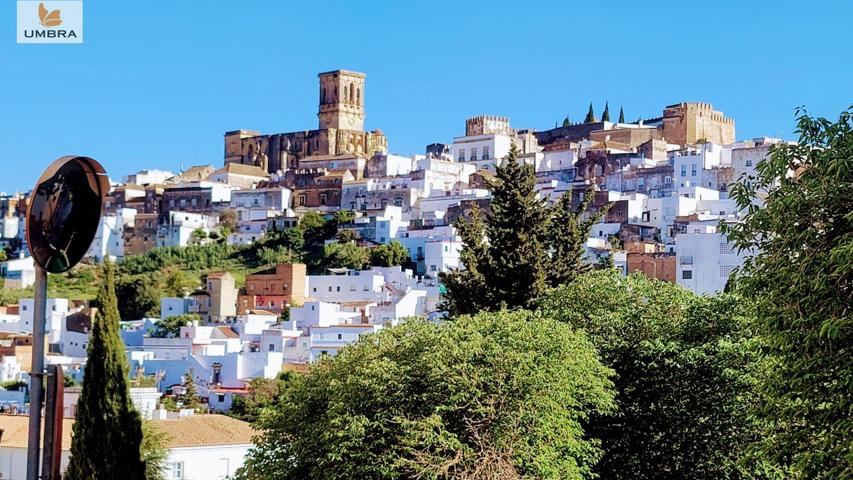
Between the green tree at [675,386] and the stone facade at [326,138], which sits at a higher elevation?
the stone facade at [326,138]

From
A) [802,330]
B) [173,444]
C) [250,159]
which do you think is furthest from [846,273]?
[250,159]

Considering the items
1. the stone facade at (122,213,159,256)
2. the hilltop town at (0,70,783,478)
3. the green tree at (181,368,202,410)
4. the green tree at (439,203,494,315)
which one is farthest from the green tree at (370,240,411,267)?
the green tree at (439,203,494,315)

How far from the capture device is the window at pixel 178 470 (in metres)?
27.9

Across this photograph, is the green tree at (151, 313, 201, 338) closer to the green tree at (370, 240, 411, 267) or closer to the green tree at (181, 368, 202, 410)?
the green tree at (181, 368, 202, 410)

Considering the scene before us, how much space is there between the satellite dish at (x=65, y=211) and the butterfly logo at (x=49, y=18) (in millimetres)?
6631

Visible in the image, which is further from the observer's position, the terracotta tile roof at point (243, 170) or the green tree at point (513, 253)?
the terracotta tile roof at point (243, 170)

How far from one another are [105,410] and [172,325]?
5149 cm

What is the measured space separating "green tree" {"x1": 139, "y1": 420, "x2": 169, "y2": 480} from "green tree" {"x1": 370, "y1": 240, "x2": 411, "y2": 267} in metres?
46.1

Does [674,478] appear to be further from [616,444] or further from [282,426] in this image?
[282,426]

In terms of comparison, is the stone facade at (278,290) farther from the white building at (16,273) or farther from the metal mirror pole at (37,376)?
the metal mirror pole at (37,376)

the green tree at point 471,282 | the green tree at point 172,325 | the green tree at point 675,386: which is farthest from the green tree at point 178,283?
the green tree at point 675,386

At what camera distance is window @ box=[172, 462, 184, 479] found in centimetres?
2793

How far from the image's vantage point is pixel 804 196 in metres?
10.4

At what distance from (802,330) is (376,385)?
6.86 m
